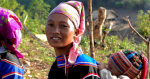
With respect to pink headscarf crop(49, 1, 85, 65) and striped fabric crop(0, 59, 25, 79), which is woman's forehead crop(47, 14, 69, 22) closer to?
pink headscarf crop(49, 1, 85, 65)

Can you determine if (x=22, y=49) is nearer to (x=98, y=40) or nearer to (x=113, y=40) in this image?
(x=98, y=40)

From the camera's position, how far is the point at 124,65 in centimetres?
131

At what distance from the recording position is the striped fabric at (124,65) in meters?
1.30

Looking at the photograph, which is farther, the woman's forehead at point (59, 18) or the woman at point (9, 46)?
the woman at point (9, 46)

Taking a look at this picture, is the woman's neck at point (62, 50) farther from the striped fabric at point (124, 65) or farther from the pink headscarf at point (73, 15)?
the striped fabric at point (124, 65)

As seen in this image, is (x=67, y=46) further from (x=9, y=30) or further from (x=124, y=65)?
(x=9, y=30)

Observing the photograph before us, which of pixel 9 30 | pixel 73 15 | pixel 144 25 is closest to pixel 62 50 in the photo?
pixel 73 15

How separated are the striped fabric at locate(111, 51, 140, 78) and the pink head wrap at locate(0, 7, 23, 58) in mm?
1099

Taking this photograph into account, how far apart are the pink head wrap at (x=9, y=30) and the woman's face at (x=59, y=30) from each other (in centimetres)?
59

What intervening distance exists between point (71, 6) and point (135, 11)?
89.8ft

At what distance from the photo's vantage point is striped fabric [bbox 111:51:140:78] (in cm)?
130

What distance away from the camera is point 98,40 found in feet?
22.7

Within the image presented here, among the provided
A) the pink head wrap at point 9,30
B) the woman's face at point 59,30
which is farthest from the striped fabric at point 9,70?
the woman's face at point 59,30

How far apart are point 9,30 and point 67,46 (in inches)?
27.8
